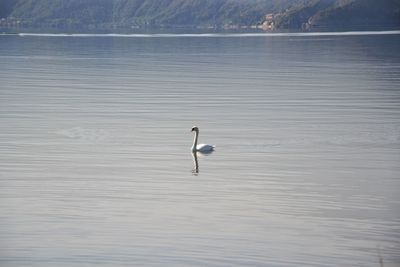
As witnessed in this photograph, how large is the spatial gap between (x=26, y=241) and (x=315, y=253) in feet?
26.3

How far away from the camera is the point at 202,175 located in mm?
37656

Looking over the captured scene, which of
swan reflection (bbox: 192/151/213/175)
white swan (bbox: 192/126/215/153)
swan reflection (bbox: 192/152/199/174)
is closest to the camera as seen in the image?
swan reflection (bbox: 192/152/199/174)

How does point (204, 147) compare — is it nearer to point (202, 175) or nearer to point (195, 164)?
point (195, 164)

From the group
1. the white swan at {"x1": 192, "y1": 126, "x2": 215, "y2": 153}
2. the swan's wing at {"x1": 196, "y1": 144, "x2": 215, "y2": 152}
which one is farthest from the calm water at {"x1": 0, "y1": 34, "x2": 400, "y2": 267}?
the swan's wing at {"x1": 196, "y1": 144, "x2": 215, "y2": 152}

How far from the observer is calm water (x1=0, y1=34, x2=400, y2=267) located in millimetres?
27188

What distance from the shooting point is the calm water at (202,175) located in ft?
89.2

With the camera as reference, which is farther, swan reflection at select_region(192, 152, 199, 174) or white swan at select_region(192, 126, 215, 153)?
white swan at select_region(192, 126, 215, 153)

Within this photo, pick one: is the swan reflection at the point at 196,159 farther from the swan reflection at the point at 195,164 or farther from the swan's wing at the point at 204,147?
the swan's wing at the point at 204,147

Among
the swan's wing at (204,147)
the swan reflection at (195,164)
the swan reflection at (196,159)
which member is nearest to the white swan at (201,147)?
the swan's wing at (204,147)

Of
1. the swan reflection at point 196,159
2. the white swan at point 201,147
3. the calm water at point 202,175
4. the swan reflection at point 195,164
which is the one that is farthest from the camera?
the white swan at point 201,147

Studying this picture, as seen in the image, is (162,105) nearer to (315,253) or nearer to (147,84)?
(147,84)

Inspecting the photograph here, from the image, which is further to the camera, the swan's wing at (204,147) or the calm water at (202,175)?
the swan's wing at (204,147)

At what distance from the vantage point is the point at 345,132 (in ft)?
156

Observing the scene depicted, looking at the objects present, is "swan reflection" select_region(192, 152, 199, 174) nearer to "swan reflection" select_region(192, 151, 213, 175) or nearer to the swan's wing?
"swan reflection" select_region(192, 151, 213, 175)
